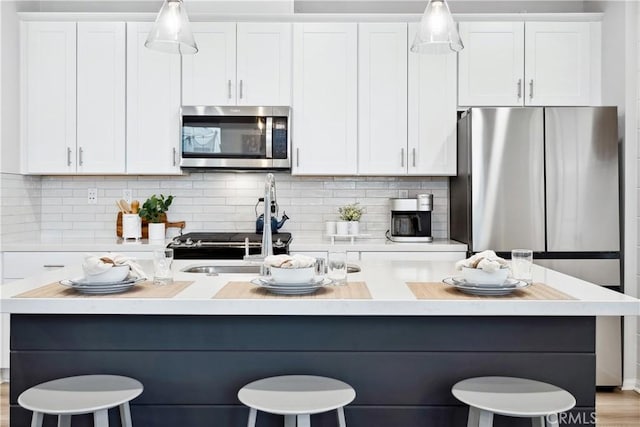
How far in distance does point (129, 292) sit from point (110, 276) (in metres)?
0.09

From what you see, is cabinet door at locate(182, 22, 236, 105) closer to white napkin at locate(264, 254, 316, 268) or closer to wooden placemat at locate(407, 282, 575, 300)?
white napkin at locate(264, 254, 316, 268)

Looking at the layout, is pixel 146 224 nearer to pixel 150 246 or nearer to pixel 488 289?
pixel 150 246

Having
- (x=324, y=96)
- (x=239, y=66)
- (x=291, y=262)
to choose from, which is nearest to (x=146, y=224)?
(x=239, y=66)

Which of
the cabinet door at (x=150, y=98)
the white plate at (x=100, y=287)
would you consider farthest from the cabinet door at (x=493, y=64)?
the white plate at (x=100, y=287)

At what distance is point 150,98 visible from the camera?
378 centimetres

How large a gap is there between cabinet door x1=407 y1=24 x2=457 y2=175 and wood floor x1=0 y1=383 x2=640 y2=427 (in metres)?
1.75

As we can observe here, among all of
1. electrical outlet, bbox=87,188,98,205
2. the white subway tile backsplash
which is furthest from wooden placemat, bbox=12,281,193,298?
A: electrical outlet, bbox=87,188,98,205

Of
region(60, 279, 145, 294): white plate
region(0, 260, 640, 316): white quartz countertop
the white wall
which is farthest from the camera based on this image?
the white wall

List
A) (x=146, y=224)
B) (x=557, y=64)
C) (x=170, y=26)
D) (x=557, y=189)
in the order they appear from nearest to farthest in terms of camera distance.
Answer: (x=170, y=26)
(x=557, y=189)
(x=557, y=64)
(x=146, y=224)

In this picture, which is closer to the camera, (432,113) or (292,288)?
(292,288)

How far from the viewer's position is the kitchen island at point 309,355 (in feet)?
5.94

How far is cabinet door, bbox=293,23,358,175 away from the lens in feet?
12.4

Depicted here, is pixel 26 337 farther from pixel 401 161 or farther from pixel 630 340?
pixel 630 340

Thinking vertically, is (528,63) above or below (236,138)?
above
